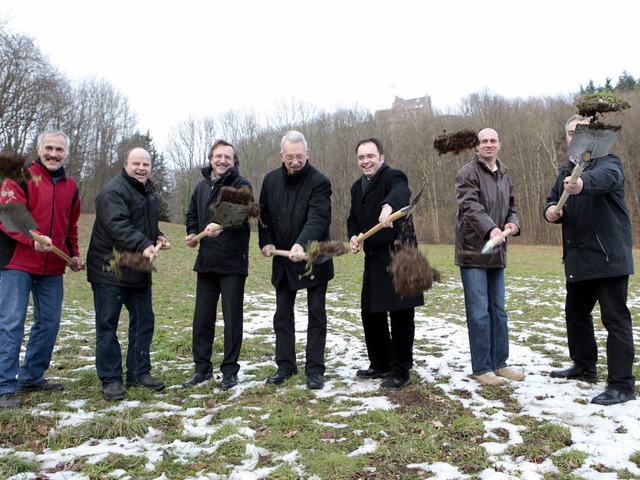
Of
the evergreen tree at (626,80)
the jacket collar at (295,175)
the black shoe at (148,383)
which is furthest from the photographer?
the evergreen tree at (626,80)

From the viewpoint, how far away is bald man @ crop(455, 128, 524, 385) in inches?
196

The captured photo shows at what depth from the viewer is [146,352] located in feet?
16.8

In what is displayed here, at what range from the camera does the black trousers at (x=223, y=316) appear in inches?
202

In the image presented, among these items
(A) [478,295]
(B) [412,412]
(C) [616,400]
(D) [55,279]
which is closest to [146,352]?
(D) [55,279]

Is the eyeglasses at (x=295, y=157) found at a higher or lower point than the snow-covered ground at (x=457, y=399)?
higher

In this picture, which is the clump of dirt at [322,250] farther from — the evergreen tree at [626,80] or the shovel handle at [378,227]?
the evergreen tree at [626,80]

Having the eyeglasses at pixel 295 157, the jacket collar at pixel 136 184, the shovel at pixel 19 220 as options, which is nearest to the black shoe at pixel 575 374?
the eyeglasses at pixel 295 157

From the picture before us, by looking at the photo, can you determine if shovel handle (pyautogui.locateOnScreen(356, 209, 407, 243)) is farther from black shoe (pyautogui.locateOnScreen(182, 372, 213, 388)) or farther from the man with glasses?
black shoe (pyautogui.locateOnScreen(182, 372, 213, 388))

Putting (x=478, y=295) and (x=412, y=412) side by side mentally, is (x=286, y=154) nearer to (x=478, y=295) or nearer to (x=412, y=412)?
(x=478, y=295)

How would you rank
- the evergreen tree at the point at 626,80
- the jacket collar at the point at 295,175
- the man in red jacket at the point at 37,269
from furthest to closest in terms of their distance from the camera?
1. the evergreen tree at the point at 626,80
2. the jacket collar at the point at 295,175
3. the man in red jacket at the point at 37,269

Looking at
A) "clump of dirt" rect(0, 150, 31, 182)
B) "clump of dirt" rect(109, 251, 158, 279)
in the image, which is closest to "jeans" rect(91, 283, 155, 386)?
"clump of dirt" rect(109, 251, 158, 279)

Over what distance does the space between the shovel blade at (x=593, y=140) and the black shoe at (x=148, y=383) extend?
4.38m

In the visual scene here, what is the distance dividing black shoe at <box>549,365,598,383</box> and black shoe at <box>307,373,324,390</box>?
2.38 m

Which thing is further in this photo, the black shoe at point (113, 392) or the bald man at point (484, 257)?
the bald man at point (484, 257)
